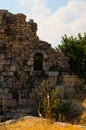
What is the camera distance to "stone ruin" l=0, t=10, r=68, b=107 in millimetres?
18438

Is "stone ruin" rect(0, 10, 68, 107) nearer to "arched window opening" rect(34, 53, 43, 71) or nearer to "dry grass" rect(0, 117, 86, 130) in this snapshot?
"arched window opening" rect(34, 53, 43, 71)

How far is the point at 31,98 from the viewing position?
60.3 feet

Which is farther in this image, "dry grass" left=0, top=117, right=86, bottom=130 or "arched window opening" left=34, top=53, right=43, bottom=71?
"arched window opening" left=34, top=53, right=43, bottom=71

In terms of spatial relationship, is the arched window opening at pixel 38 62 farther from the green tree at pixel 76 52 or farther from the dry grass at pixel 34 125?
the dry grass at pixel 34 125

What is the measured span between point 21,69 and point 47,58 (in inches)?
53.0

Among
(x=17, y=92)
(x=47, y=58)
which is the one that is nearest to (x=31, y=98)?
(x=17, y=92)

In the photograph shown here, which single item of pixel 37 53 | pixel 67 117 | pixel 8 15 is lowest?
pixel 67 117

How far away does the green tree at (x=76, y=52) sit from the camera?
62.6ft

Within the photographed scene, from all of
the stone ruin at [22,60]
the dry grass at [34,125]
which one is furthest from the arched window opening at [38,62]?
the dry grass at [34,125]

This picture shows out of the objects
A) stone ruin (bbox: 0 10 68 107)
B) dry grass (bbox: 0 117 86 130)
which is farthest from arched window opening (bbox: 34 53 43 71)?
dry grass (bbox: 0 117 86 130)

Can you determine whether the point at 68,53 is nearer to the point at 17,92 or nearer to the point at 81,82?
the point at 81,82

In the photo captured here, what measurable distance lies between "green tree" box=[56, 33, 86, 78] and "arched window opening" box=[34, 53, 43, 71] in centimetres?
133

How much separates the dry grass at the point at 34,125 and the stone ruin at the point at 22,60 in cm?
747

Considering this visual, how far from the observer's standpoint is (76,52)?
19375 millimetres
